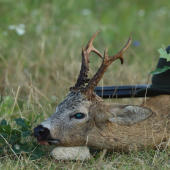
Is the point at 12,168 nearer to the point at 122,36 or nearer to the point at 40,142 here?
the point at 40,142

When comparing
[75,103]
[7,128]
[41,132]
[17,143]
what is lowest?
[17,143]

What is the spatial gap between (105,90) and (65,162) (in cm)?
150

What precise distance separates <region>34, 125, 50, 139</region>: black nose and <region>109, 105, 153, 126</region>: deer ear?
66cm

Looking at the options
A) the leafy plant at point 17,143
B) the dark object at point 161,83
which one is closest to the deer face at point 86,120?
the leafy plant at point 17,143

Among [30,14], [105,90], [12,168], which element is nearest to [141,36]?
[30,14]

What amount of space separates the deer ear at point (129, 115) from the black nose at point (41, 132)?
0.66 m

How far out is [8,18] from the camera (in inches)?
261

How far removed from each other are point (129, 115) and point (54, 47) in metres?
4.21

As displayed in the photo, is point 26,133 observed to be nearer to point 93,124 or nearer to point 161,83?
point 93,124

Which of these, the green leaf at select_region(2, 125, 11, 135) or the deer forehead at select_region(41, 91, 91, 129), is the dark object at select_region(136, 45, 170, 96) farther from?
the green leaf at select_region(2, 125, 11, 135)

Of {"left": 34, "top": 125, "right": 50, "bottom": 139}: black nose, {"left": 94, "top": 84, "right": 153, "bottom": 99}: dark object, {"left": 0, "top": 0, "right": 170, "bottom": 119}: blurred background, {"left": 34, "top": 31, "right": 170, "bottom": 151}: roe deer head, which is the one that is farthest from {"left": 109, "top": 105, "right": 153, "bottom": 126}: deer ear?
{"left": 0, "top": 0, "right": 170, "bottom": 119}: blurred background

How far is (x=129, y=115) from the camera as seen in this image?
2.98 metres

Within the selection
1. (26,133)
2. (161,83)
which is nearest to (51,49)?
(161,83)

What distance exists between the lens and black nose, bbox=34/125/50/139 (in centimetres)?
289
